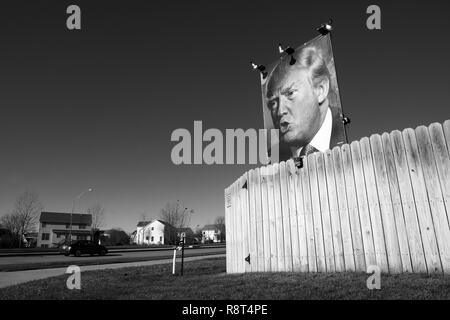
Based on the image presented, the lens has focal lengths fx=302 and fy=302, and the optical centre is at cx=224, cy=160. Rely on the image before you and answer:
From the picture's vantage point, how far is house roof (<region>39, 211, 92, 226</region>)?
76938 millimetres

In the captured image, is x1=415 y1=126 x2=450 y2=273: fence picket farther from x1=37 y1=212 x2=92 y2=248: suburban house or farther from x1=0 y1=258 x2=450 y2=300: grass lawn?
x1=37 y1=212 x2=92 y2=248: suburban house

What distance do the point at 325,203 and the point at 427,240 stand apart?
1983 mm

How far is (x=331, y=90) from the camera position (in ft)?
28.2

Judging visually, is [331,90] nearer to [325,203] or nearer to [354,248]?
[325,203]

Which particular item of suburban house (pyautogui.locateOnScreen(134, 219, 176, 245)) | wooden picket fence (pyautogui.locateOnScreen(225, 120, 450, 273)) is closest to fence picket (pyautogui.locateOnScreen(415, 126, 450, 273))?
wooden picket fence (pyautogui.locateOnScreen(225, 120, 450, 273))

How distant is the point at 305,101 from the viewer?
31.0ft

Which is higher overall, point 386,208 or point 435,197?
point 435,197

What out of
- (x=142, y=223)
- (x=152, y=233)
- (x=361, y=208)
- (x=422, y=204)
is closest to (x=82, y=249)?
(x=361, y=208)

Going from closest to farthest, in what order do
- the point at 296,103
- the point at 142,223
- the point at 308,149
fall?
the point at 308,149 → the point at 296,103 → the point at 142,223

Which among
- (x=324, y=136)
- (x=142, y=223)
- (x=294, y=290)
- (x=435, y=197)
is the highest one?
(x=142, y=223)

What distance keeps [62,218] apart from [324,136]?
85.7 m

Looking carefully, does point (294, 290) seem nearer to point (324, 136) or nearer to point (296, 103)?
point (324, 136)

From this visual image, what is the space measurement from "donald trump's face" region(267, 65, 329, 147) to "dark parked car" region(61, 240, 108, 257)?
73.8 feet
